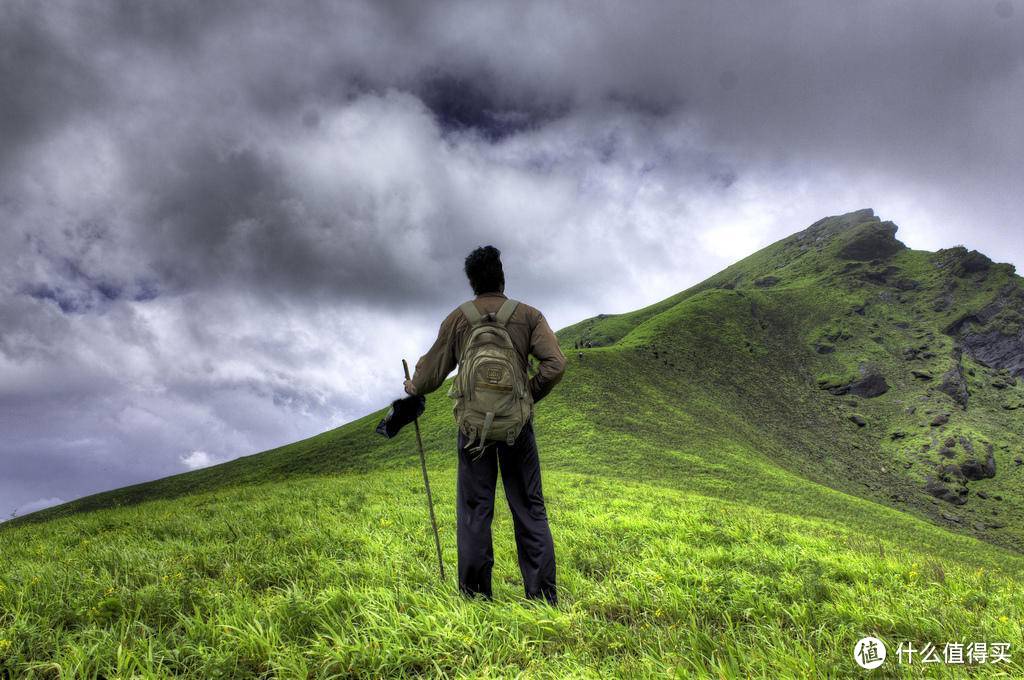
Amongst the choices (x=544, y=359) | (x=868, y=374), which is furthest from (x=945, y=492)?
(x=544, y=359)

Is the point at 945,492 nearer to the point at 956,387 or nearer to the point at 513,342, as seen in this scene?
the point at 956,387

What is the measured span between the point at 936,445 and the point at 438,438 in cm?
6445

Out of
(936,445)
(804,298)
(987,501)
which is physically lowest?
(987,501)

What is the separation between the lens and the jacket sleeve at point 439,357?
190 inches

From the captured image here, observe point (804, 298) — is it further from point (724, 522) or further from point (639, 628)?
point (639, 628)

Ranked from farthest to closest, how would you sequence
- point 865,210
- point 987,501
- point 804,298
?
1. point 865,210
2. point 804,298
3. point 987,501

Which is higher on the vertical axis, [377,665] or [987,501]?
[377,665]

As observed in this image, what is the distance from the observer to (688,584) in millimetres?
4996

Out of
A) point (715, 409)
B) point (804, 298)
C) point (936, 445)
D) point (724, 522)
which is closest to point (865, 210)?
point (804, 298)

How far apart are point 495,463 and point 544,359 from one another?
1.21 meters

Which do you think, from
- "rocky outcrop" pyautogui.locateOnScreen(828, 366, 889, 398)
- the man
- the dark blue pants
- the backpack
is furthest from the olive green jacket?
"rocky outcrop" pyautogui.locateOnScreen(828, 366, 889, 398)

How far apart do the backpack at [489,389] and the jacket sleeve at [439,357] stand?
1.00 feet

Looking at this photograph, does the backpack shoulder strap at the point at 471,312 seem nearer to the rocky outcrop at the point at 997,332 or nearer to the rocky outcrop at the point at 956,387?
the rocky outcrop at the point at 956,387

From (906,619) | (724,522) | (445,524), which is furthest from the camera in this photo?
(724,522)
